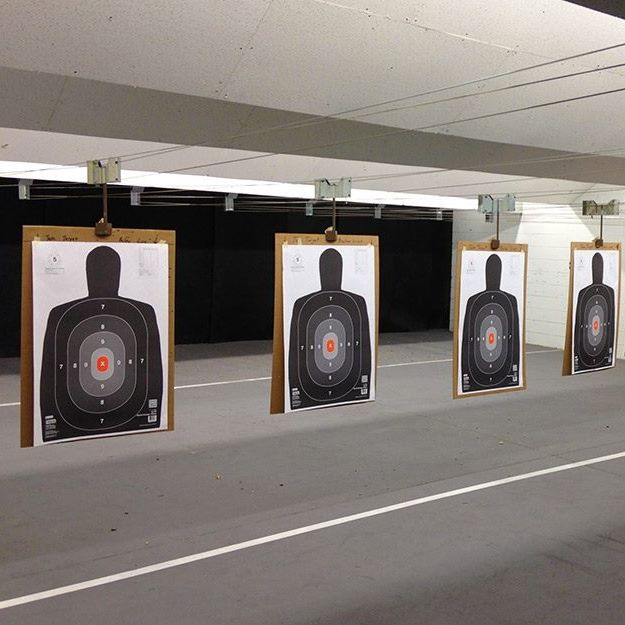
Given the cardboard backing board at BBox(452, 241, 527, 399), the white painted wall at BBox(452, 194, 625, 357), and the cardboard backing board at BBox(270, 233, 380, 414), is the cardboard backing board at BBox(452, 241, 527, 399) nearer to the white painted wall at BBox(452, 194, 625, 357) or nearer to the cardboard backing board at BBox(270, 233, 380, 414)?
the cardboard backing board at BBox(270, 233, 380, 414)

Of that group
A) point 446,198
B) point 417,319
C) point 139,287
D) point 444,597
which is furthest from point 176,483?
point 417,319

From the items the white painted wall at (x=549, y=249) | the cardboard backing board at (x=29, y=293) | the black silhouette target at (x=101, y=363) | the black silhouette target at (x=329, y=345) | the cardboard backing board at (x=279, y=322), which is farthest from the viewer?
the white painted wall at (x=549, y=249)

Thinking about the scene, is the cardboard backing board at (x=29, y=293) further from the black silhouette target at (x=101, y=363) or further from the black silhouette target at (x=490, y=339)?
the black silhouette target at (x=490, y=339)

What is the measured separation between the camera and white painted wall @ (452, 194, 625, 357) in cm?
853

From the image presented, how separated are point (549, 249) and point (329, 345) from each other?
608 cm

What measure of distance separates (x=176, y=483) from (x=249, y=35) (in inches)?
88.1

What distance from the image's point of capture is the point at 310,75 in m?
2.70

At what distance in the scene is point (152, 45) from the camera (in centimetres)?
241

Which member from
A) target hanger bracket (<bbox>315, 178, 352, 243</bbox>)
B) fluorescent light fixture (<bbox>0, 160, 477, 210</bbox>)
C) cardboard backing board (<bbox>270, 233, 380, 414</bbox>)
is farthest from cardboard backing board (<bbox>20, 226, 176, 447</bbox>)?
fluorescent light fixture (<bbox>0, 160, 477, 210</bbox>)

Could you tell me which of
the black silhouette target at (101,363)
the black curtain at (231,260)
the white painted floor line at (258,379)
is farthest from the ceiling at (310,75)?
the black curtain at (231,260)

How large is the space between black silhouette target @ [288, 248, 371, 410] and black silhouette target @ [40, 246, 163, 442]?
25.4 inches

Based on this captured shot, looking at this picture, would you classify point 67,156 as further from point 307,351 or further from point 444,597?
point 444,597

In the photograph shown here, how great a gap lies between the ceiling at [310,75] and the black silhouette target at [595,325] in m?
1.01

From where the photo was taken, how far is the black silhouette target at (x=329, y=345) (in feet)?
11.1
